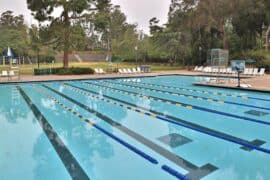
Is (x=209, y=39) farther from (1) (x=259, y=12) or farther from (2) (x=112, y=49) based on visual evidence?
(2) (x=112, y=49)

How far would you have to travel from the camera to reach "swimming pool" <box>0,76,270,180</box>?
3902 millimetres

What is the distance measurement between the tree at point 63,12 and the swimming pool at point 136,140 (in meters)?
12.3

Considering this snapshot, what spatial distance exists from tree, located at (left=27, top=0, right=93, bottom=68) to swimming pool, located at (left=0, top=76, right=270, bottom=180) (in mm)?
12329

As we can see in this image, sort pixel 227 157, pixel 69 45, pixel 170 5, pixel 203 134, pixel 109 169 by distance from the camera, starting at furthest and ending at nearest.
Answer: pixel 170 5, pixel 69 45, pixel 203 134, pixel 227 157, pixel 109 169

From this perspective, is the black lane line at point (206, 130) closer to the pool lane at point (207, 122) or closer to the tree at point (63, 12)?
the pool lane at point (207, 122)

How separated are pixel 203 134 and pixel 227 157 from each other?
1.36 meters

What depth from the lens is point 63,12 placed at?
21406 millimetres

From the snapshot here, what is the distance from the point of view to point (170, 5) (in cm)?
2995

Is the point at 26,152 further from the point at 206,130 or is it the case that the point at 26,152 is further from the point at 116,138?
the point at 206,130

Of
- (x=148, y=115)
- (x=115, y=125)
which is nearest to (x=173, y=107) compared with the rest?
(x=148, y=115)

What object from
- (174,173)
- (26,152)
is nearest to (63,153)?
(26,152)

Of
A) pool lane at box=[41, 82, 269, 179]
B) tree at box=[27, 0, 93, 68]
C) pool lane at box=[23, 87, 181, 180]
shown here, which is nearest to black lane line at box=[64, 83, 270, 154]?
pool lane at box=[41, 82, 269, 179]

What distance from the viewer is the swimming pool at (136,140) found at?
3.90 m

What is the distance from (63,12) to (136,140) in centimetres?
1868
